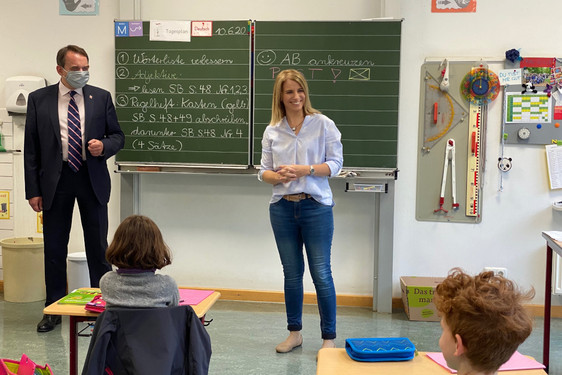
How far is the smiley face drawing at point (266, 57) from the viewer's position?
4.21 metres

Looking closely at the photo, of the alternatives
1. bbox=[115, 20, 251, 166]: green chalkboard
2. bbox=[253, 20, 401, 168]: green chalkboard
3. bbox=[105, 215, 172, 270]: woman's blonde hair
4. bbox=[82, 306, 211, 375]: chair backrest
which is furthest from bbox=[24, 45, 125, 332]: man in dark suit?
bbox=[82, 306, 211, 375]: chair backrest

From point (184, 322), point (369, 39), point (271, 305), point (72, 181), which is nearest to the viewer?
point (184, 322)

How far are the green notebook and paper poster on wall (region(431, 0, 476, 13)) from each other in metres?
3.03

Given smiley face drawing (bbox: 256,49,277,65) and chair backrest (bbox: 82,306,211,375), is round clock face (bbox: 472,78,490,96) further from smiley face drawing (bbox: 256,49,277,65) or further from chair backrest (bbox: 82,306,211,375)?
chair backrest (bbox: 82,306,211,375)

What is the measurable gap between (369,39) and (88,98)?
6.16 ft

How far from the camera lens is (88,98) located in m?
3.62

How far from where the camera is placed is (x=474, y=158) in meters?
4.24

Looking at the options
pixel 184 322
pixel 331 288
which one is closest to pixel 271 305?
pixel 331 288

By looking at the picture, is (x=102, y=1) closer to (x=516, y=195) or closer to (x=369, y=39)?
(x=369, y=39)

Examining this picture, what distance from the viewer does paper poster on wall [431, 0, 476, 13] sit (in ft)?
13.7

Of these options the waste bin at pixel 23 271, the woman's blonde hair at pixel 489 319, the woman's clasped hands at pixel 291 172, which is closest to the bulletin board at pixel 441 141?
the woman's clasped hands at pixel 291 172

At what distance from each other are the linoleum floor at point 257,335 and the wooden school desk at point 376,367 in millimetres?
1503

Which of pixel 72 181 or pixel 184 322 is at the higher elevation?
pixel 72 181

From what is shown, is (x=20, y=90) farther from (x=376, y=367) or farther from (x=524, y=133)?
(x=376, y=367)
